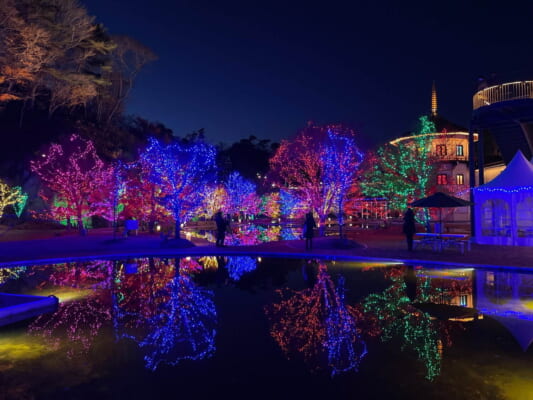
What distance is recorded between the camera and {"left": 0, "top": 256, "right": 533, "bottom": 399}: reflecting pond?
4.88 m

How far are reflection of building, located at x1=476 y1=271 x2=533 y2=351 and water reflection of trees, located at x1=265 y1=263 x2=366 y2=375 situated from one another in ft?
8.81

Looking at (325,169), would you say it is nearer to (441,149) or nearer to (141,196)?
(141,196)

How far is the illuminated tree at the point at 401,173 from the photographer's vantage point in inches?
1098

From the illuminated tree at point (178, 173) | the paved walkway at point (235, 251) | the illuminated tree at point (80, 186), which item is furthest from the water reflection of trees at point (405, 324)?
the illuminated tree at point (80, 186)

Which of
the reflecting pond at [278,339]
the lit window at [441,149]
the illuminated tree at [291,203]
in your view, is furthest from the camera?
the lit window at [441,149]

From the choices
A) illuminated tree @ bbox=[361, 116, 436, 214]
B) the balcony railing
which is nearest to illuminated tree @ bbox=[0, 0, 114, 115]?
illuminated tree @ bbox=[361, 116, 436, 214]

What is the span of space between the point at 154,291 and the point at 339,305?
193 inches

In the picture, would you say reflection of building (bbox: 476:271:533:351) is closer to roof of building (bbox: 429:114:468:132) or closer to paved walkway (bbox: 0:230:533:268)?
paved walkway (bbox: 0:230:533:268)

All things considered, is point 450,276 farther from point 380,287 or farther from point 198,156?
point 198,156

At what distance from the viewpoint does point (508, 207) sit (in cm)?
2062

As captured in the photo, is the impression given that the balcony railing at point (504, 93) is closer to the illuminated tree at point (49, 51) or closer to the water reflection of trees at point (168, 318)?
the water reflection of trees at point (168, 318)

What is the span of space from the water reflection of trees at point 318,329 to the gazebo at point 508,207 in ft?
45.5

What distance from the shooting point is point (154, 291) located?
10586 mm

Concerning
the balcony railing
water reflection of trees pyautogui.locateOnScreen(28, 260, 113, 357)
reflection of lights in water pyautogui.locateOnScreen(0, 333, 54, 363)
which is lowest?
reflection of lights in water pyautogui.locateOnScreen(0, 333, 54, 363)
